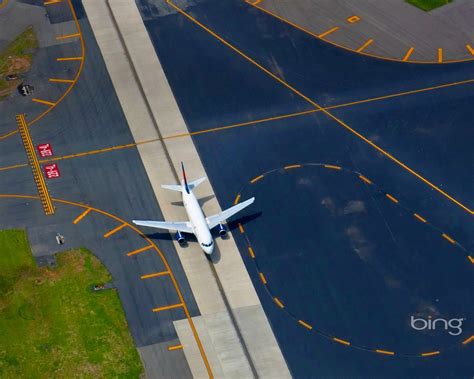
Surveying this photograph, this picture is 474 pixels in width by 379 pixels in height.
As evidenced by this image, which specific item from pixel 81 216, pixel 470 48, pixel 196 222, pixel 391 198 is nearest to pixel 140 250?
pixel 196 222

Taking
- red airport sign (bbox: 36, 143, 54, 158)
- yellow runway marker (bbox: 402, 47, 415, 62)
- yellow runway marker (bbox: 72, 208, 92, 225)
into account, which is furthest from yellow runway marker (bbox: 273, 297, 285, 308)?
yellow runway marker (bbox: 402, 47, 415, 62)

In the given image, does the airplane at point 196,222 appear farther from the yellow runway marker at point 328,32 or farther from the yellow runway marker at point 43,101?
the yellow runway marker at point 328,32

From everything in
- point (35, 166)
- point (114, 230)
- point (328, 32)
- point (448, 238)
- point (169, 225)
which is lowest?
point (114, 230)

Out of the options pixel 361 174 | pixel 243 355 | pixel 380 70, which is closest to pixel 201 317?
pixel 243 355

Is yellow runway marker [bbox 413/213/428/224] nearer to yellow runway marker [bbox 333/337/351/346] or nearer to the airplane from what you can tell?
yellow runway marker [bbox 333/337/351/346]

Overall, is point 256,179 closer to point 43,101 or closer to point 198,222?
point 198,222

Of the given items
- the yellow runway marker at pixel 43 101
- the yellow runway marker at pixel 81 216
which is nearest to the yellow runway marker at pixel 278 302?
the yellow runway marker at pixel 81 216

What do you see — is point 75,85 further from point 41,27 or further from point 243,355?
point 243,355
